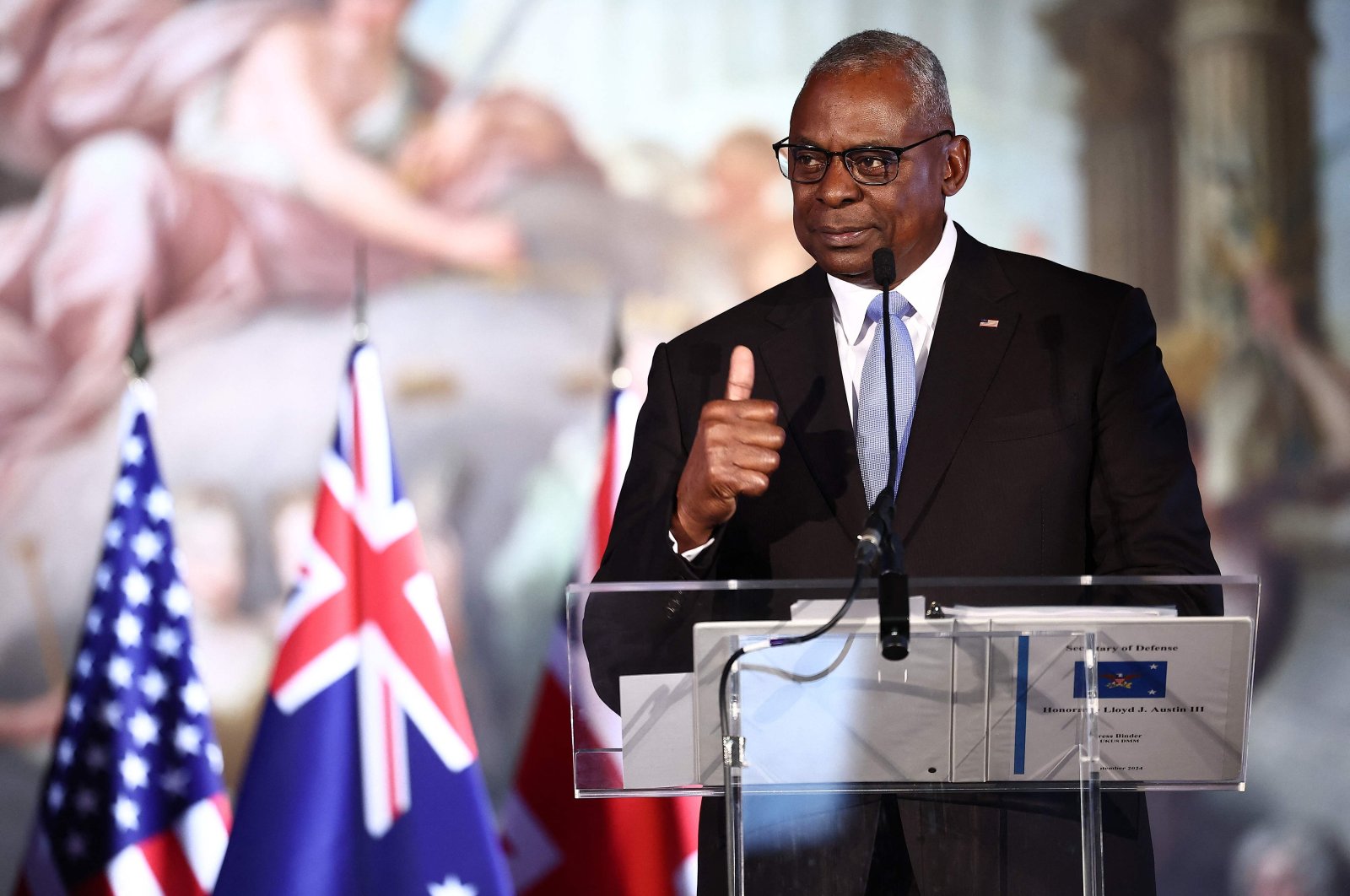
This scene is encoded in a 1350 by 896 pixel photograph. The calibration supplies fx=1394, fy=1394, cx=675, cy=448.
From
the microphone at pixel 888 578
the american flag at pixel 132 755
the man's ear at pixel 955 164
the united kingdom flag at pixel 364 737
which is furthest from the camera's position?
the american flag at pixel 132 755

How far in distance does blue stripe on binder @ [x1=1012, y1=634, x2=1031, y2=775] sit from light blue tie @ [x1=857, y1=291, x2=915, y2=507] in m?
0.52

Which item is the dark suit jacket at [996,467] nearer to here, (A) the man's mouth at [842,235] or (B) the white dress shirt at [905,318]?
(B) the white dress shirt at [905,318]

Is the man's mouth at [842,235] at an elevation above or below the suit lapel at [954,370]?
above

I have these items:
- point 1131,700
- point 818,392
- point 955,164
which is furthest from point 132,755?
point 1131,700

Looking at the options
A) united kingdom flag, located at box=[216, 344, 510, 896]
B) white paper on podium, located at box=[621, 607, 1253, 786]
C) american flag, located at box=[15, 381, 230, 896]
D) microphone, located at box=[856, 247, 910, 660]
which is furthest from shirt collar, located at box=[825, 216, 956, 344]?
american flag, located at box=[15, 381, 230, 896]

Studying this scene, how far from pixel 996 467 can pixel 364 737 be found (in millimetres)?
1955

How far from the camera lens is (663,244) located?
16.5 feet

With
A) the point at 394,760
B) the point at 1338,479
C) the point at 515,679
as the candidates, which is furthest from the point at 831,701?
the point at 1338,479

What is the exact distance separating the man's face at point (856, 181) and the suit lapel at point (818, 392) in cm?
10

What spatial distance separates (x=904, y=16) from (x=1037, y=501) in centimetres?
359

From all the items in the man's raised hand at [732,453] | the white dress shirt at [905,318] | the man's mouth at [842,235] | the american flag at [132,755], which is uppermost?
the man's mouth at [842,235]

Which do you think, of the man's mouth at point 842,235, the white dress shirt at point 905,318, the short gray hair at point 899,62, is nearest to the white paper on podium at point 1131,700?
the white dress shirt at point 905,318

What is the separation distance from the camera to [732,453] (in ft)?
5.43

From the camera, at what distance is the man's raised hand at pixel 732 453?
1642mm
